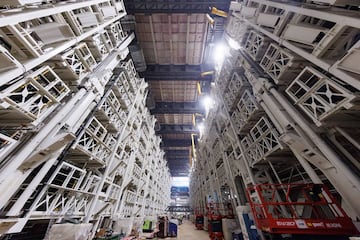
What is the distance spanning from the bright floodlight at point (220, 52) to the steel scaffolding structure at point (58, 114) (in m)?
8.59

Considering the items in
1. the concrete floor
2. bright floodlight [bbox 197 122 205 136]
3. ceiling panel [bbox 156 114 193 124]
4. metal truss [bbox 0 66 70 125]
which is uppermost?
ceiling panel [bbox 156 114 193 124]

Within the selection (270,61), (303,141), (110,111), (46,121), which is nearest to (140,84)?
(110,111)

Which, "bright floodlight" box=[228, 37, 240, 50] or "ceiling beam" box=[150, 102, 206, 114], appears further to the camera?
"ceiling beam" box=[150, 102, 206, 114]

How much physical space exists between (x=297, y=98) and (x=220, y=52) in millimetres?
9924

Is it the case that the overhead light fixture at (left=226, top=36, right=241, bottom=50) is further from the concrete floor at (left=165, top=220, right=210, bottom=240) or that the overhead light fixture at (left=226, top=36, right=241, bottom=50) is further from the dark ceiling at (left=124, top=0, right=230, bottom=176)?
the concrete floor at (left=165, top=220, right=210, bottom=240)

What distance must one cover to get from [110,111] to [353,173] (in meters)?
11.3

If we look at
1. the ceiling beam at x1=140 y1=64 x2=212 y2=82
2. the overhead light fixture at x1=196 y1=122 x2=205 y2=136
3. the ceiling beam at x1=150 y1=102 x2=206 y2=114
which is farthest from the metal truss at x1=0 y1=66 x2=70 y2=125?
the overhead light fixture at x1=196 y1=122 x2=205 y2=136

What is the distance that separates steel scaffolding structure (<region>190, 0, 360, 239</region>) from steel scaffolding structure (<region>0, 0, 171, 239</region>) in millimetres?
7484

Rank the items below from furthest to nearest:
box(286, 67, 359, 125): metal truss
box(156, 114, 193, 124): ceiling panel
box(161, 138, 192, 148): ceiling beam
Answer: box(161, 138, 192, 148): ceiling beam → box(156, 114, 193, 124): ceiling panel → box(286, 67, 359, 125): metal truss

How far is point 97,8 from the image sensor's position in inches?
339

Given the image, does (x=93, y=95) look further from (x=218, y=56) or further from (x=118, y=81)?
(x=218, y=56)

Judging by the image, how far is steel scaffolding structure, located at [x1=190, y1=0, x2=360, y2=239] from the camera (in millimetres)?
4276

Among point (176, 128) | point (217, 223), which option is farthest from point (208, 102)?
point (217, 223)

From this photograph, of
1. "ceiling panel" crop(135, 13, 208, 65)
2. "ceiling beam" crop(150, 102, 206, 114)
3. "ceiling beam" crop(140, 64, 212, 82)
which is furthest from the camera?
"ceiling beam" crop(150, 102, 206, 114)
